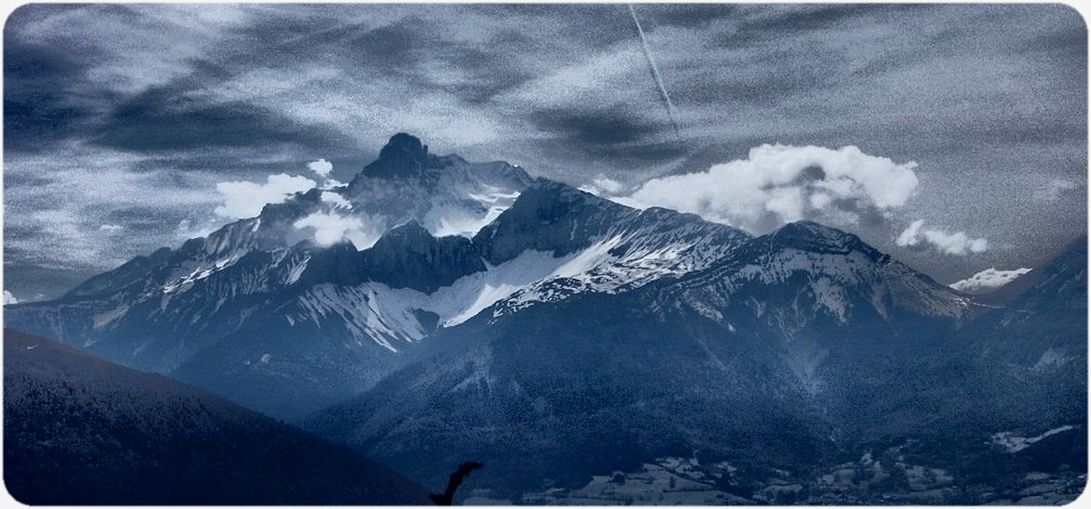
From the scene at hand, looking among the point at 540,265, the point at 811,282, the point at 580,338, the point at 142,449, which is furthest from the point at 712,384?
the point at 142,449

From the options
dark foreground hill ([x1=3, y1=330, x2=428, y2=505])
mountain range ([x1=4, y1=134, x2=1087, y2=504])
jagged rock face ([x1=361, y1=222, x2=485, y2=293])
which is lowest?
jagged rock face ([x1=361, y1=222, x2=485, y2=293])

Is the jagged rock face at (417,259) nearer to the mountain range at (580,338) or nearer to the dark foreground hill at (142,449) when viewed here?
the mountain range at (580,338)

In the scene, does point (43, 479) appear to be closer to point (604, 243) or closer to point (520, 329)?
point (520, 329)

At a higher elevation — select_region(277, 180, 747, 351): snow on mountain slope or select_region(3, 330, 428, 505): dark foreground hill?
select_region(3, 330, 428, 505): dark foreground hill

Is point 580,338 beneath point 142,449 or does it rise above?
beneath

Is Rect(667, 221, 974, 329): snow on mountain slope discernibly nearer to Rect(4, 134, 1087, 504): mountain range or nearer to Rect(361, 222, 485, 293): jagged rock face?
Rect(4, 134, 1087, 504): mountain range

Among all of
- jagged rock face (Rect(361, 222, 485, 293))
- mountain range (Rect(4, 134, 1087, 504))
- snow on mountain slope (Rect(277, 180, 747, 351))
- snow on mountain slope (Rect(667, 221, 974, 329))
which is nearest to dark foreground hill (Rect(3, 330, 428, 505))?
mountain range (Rect(4, 134, 1087, 504))

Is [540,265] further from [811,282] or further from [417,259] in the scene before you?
[811,282]
